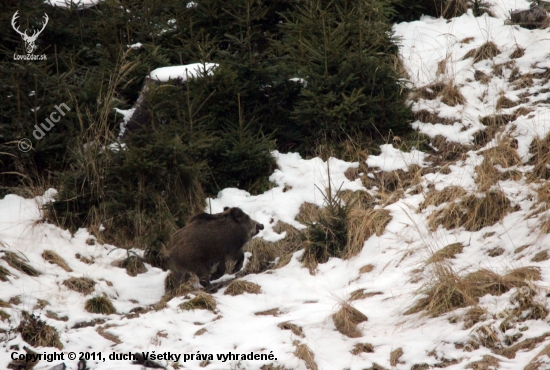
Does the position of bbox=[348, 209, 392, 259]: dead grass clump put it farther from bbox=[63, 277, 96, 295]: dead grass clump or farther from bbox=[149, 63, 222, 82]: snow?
bbox=[149, 63, 222, 82]: snow

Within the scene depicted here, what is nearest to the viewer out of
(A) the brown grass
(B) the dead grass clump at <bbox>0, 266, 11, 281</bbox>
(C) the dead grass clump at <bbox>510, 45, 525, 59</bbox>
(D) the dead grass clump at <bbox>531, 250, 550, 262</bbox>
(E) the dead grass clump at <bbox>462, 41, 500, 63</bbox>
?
(A) the brown grass

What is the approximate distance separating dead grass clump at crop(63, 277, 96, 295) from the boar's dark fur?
93 centimetres

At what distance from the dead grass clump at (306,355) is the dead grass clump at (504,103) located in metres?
5.48

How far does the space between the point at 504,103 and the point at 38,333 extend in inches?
287

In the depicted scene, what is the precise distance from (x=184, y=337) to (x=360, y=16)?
19.5 ft

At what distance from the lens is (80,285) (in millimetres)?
7191

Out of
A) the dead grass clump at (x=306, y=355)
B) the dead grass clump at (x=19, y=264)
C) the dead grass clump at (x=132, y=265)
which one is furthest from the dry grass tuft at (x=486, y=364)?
the dead grass clump at (x=19, y=264)

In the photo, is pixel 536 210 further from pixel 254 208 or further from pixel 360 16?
pixel 360 16

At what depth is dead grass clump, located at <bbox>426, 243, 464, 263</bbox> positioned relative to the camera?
21.7 feet

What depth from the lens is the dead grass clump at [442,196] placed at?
7871 millimetres

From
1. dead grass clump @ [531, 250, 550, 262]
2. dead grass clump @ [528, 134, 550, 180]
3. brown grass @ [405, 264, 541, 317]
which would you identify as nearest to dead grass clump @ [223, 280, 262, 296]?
brown grass @ [405, 264, 541, 317]

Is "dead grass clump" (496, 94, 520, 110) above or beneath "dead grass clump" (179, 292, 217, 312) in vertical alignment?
above

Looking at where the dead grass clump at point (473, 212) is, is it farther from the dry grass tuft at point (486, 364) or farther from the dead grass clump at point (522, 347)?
the dry grass tuft at point (486, 364)

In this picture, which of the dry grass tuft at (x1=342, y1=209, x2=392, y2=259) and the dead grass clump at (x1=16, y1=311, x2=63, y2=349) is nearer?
the dead grass clump at (x1=16, y1=311, x2=63, y2=349)
